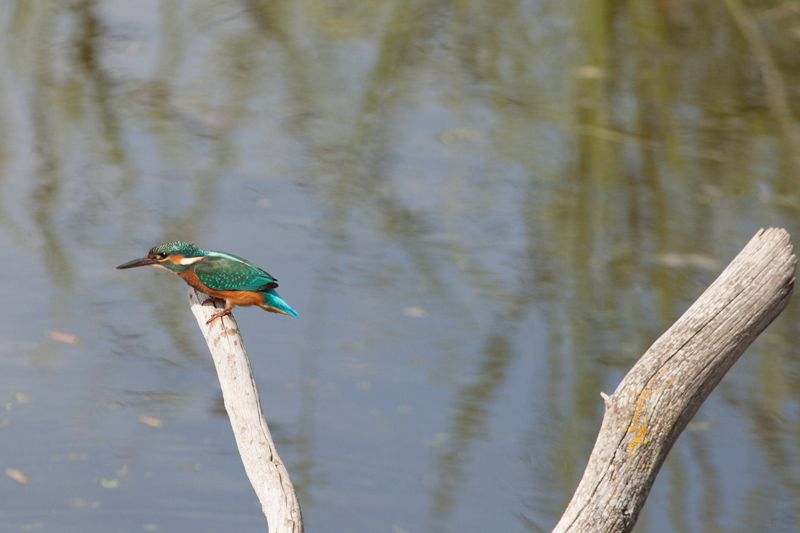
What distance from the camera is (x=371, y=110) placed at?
20.2ft

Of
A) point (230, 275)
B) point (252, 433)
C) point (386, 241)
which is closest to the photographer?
point (252, 433)

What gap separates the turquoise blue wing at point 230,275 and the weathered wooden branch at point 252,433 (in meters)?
0.09

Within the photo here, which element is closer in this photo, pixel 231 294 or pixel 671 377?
pixel 671 377

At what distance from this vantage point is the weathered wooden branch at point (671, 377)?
1.62m

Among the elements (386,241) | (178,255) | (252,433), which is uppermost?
(178,255)

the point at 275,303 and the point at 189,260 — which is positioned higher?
the point at 189,260

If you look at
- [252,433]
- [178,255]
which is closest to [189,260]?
[178,255]

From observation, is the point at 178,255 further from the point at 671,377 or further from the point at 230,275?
the point at 671,377

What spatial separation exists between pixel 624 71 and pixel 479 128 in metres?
1.70

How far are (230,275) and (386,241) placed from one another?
2.88m

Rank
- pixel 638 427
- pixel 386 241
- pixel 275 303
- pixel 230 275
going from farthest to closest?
1. pixel 386 241
2. pixel 275 303
3. pixel 230 275
4. pixel 638 427

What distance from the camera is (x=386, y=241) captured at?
4.84m

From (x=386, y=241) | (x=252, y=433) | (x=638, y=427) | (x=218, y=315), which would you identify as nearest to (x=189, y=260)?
(x=218, y=315)

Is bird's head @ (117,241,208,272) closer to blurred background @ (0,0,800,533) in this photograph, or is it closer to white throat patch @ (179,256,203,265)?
white throat patch @ (179,256,203,265)
